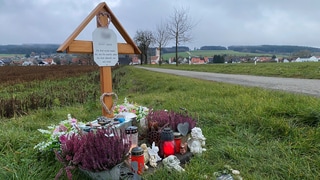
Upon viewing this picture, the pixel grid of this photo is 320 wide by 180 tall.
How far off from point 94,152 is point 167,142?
983 mm

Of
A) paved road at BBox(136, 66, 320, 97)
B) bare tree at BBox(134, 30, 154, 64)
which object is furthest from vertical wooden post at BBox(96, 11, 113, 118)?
bare tree at BBox(134, 30, 154, 64)

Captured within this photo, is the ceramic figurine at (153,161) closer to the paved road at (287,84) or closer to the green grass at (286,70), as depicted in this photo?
the paved road at (287,84)

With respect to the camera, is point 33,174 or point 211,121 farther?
point 211,121

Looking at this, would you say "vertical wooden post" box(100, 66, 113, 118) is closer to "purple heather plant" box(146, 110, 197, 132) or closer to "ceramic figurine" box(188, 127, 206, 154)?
"purple heather plant" box(146, 110, 197, 132)

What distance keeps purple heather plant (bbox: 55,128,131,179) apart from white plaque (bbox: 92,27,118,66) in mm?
1227

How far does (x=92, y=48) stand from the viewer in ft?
10.6

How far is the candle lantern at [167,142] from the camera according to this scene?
9.72 feet

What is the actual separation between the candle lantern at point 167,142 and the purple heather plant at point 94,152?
0.65 metres

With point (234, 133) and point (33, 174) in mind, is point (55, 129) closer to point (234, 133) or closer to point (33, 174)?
point (33, 174)

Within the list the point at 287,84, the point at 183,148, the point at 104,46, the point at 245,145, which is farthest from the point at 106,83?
the point at 287,84

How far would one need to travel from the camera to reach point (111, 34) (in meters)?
3.40

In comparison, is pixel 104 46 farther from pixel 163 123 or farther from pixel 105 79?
pixel 163 123

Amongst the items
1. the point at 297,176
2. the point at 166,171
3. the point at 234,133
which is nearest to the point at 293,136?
the point at 234,133

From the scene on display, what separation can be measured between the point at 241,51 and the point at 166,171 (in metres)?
104
